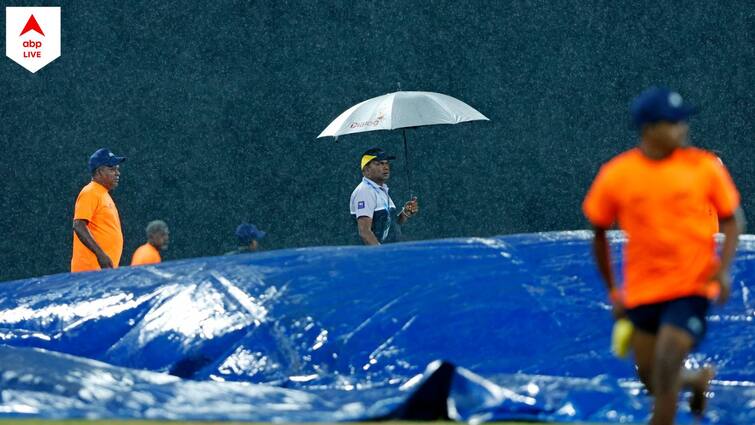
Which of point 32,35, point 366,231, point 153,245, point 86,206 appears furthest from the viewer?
point 32,35

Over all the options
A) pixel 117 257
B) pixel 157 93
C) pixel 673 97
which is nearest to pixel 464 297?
pixel 673 97

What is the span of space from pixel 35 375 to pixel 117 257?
157 inches

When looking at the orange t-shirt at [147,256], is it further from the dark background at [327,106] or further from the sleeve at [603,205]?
the sleeve at [603,205]

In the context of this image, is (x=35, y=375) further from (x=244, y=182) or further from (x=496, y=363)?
(x=244, y=182)

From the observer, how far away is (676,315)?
5133mm

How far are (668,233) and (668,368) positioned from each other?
534 mm

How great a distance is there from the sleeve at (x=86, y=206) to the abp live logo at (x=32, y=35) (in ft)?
12.9

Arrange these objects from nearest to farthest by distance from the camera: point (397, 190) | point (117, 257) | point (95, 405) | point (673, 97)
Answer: point (673, 97) < point (95, 405) < point (117, 257) < point (397, 190)

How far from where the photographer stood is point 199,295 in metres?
8.30

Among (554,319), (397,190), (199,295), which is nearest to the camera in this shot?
(554,319)

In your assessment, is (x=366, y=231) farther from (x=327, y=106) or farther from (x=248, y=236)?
(x=327, y=106)

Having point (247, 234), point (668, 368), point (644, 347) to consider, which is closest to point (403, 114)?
point (247, 234)

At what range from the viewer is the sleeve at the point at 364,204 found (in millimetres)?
10430

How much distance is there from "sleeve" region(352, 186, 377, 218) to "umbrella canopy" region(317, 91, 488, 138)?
659 mm
